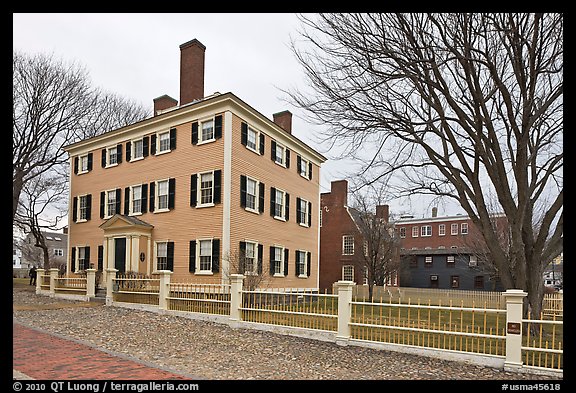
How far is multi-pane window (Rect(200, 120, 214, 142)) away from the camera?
21.0m

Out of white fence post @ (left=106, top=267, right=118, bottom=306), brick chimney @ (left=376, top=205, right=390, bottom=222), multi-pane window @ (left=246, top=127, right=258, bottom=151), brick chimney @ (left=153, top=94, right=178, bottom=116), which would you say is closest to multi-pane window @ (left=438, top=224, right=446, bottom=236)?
brick chimney @ (left=376, top=205, right=390, bottom=222)

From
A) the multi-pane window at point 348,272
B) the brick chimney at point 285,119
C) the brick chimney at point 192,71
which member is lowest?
the multi-pane window at point 348,272

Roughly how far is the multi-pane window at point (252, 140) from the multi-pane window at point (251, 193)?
1629 millimetres

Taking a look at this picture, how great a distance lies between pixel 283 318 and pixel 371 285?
595 inches

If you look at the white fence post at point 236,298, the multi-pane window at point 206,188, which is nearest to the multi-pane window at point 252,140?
the multi-pane window at point 206,188

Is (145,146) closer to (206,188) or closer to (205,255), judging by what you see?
(206,188)

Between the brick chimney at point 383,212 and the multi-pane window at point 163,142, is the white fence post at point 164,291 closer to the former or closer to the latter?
the multi-pane window at point 163,142

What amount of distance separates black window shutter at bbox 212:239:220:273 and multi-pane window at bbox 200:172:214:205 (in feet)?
6.29

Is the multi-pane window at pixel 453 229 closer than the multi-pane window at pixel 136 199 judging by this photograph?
No

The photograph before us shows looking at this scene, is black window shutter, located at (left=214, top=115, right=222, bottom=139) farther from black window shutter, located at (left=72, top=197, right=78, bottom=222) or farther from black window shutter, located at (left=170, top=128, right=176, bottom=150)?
black window shutter, located at (left=72, top=197, right=78, bottom=222)

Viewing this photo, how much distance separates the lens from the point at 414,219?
54.4 metres

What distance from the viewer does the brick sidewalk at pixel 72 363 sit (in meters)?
7.21

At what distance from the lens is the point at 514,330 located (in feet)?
27.6
